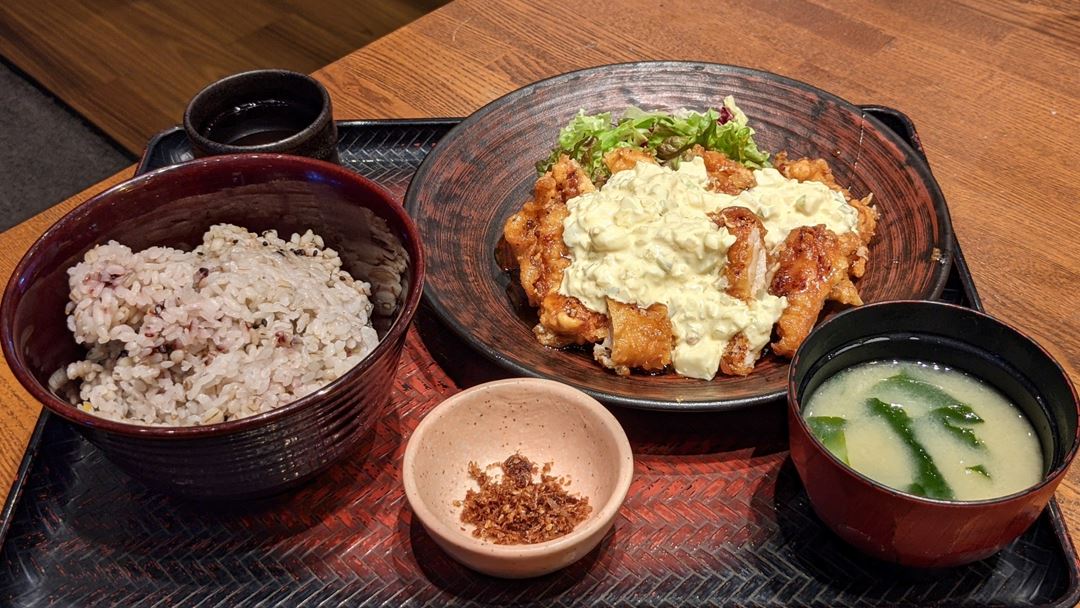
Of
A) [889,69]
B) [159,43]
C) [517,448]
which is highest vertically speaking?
[889,69]

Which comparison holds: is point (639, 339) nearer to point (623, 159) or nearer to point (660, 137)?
point (623, 159)

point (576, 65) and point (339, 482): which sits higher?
point (576, 65)

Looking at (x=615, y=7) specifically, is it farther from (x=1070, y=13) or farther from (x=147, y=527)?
(x=147, y=527)

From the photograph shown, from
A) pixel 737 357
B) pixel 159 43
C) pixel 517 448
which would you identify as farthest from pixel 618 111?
pixel 159 43

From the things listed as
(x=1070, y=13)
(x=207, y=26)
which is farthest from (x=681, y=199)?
(x=207, y=26)

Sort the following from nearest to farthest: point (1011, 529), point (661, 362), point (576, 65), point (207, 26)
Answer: point (1011, 529), point (661, 362), point (576, 65), point (207, 26)

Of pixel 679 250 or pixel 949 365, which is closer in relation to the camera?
pixel 949 365

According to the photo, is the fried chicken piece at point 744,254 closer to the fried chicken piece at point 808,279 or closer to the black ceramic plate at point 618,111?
the fried chicken piece at point 808,279
